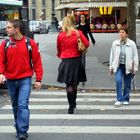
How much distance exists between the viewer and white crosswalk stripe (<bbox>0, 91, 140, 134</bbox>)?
8812 mm

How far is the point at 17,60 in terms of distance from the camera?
7.85 meters

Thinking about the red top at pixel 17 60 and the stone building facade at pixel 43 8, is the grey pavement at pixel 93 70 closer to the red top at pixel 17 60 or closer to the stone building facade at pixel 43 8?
the red top at pixel 17 60

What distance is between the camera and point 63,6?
63.7m

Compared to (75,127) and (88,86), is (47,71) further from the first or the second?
(75,127)

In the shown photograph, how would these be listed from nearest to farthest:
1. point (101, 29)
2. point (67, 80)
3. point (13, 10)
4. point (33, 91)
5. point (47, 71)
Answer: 1. point (67, 80)
2. point (33, 91)
3. point (47, 71)
4. point (13, 10)
5. point (101, 29)

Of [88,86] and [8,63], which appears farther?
[88,86]

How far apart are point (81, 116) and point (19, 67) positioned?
257 cm

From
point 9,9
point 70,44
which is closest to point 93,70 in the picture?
point 70,44

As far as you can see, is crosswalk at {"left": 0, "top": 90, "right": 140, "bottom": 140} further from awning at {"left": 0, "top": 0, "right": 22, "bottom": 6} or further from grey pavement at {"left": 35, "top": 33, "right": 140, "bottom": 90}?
awning at {"left": 0, "top": 0, "right": 22, "bottom": 6}

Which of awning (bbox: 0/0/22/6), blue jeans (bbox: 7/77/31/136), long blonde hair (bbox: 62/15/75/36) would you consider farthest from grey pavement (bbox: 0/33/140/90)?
blue jeans (bbox: 7/77/31/136)

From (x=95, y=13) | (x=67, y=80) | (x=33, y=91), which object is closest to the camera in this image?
(x=67, y=80)

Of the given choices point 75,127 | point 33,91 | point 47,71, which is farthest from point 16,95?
point 47,71

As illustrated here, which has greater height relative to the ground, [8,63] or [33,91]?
[8,63]

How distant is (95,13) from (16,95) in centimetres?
4998
